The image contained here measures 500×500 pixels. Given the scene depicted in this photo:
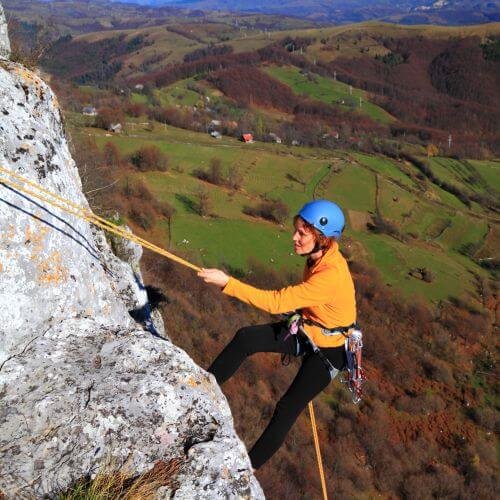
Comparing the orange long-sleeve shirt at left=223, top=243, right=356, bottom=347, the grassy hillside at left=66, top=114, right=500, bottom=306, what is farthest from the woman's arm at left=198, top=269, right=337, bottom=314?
the grassy hillside at left=66, top=114, right=500, bottom=306

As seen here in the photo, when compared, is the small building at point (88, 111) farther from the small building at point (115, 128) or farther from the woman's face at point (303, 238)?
the woman's face at point (303, 238)

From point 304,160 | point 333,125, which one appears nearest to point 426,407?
point 304,160

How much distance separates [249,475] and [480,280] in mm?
66179

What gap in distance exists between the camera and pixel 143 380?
4.43 meters

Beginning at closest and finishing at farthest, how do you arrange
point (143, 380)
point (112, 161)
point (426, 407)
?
point (143, 380) → point (426, 407) → point (112, 161)

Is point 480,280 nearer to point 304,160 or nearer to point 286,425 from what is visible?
point 304,160

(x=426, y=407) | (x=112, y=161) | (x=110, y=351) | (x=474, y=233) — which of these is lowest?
(x=474, y=233)

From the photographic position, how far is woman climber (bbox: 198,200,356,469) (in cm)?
479

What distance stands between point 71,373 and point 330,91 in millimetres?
181946

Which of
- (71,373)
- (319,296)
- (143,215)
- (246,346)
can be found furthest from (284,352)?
(143,215)

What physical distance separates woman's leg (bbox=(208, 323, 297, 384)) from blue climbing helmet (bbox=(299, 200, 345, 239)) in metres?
1.40

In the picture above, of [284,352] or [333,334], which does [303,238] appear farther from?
[284,352]

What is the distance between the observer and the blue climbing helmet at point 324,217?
196 inches

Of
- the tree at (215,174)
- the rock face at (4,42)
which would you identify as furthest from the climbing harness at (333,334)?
the tree at (215,174)
